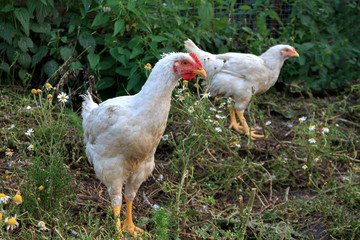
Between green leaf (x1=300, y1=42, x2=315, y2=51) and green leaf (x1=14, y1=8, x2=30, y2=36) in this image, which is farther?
green leaf (x1=300, y1=42, x2=315, y2=51)

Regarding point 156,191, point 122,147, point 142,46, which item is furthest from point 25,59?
point 122,147

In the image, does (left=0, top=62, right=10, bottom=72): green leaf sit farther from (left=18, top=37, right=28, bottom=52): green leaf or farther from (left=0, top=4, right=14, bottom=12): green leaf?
(left=0, top=4, right=14, bottom=12): green leaf

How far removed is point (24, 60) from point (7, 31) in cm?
35

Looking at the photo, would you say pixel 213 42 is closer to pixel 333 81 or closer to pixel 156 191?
pixel 333 81

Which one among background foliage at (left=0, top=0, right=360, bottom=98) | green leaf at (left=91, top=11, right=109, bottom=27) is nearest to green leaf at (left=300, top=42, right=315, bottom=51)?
background foliage at (left=0, top=0, right=360, bottom=98)

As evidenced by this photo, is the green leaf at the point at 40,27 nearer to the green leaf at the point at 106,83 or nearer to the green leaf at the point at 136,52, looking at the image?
the green leaf at the point at 106,83

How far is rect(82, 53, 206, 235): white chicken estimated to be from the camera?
238 cm

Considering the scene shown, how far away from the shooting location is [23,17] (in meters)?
4.21

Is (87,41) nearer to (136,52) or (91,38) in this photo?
(91,38)

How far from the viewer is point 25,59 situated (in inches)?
176

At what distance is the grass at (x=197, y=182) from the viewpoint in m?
2.55

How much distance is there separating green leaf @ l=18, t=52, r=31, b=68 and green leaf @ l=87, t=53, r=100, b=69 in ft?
2.46

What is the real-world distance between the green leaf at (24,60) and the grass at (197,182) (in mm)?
347

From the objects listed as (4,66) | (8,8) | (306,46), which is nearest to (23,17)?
(8,8)
